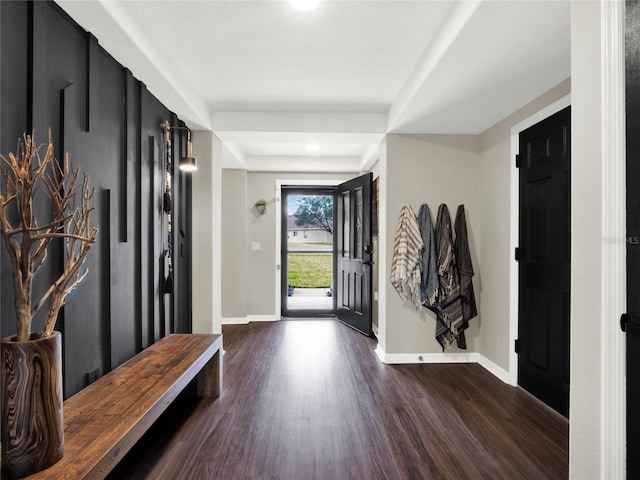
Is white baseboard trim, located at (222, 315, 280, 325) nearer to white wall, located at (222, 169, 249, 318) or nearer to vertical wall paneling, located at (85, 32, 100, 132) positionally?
white wall, located at (222, 169, 249, 318)

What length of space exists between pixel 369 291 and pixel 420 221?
1333 mm

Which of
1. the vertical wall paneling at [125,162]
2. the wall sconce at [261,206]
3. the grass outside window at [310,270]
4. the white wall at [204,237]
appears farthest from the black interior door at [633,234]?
the grass outside window at [310,270]

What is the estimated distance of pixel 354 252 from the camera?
16.6ft

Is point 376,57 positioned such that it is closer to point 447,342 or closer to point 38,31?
point 38,31

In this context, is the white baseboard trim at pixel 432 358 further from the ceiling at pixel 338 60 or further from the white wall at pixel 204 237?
the ceiling at pixel 338 60

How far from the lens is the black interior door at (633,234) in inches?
42.4

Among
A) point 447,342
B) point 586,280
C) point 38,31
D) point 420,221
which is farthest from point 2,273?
point 447,342

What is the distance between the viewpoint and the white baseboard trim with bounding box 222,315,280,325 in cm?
534

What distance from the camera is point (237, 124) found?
3592 mm

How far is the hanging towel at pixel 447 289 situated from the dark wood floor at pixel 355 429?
355 mm

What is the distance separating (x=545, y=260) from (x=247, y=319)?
408cm

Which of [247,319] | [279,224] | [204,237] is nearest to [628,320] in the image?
[204,237]

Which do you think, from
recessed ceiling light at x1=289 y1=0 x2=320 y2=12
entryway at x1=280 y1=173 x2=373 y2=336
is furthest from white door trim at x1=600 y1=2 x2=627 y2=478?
entryway at x1=280 y1=173 x2=373 y2=336

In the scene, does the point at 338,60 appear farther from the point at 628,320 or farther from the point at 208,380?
the point at 208,380
